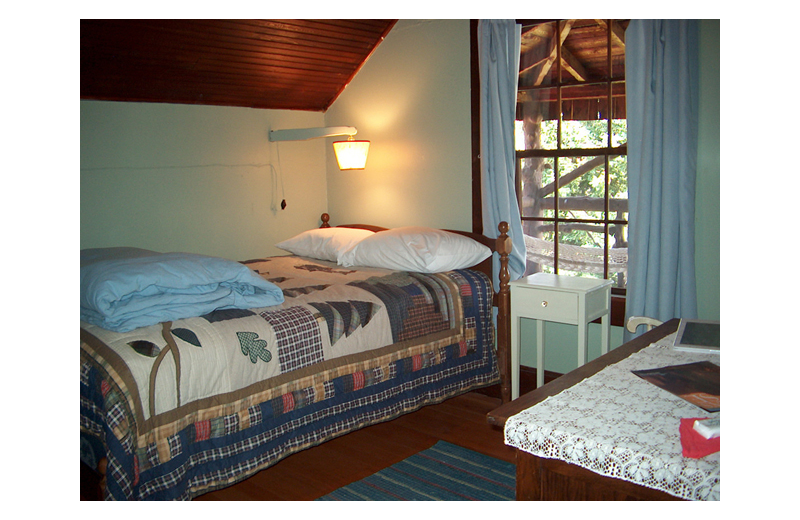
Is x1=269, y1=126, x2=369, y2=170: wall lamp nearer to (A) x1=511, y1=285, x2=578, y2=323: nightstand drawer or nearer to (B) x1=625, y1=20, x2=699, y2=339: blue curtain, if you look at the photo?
(A) x1=511, y1=285, x2=578, y2=323: nightstand drawer

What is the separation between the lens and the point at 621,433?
1133 mm

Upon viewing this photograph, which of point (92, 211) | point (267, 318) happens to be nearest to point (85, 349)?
point (267, 318)

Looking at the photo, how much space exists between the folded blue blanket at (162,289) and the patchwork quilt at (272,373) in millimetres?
48

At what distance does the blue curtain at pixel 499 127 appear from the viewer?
3.18m

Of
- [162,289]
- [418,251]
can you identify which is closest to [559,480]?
[162,289]

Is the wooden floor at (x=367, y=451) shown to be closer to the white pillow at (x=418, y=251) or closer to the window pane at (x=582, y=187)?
the white pillow at (x=418, y=251)

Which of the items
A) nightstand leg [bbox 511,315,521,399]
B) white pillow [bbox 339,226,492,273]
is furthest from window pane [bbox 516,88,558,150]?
nightstand leg [bbox 511,315,521,399]

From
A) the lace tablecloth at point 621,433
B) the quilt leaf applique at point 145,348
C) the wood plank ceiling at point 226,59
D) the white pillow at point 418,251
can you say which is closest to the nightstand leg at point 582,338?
the white pillow at point 418,251

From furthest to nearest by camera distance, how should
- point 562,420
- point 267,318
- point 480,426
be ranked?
point 480,426, point 267,318, point 562,420

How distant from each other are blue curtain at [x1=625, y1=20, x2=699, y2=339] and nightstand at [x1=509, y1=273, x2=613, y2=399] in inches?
6.9

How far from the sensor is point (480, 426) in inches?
117

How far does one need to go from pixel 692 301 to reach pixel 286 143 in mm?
2550

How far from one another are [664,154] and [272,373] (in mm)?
1832
